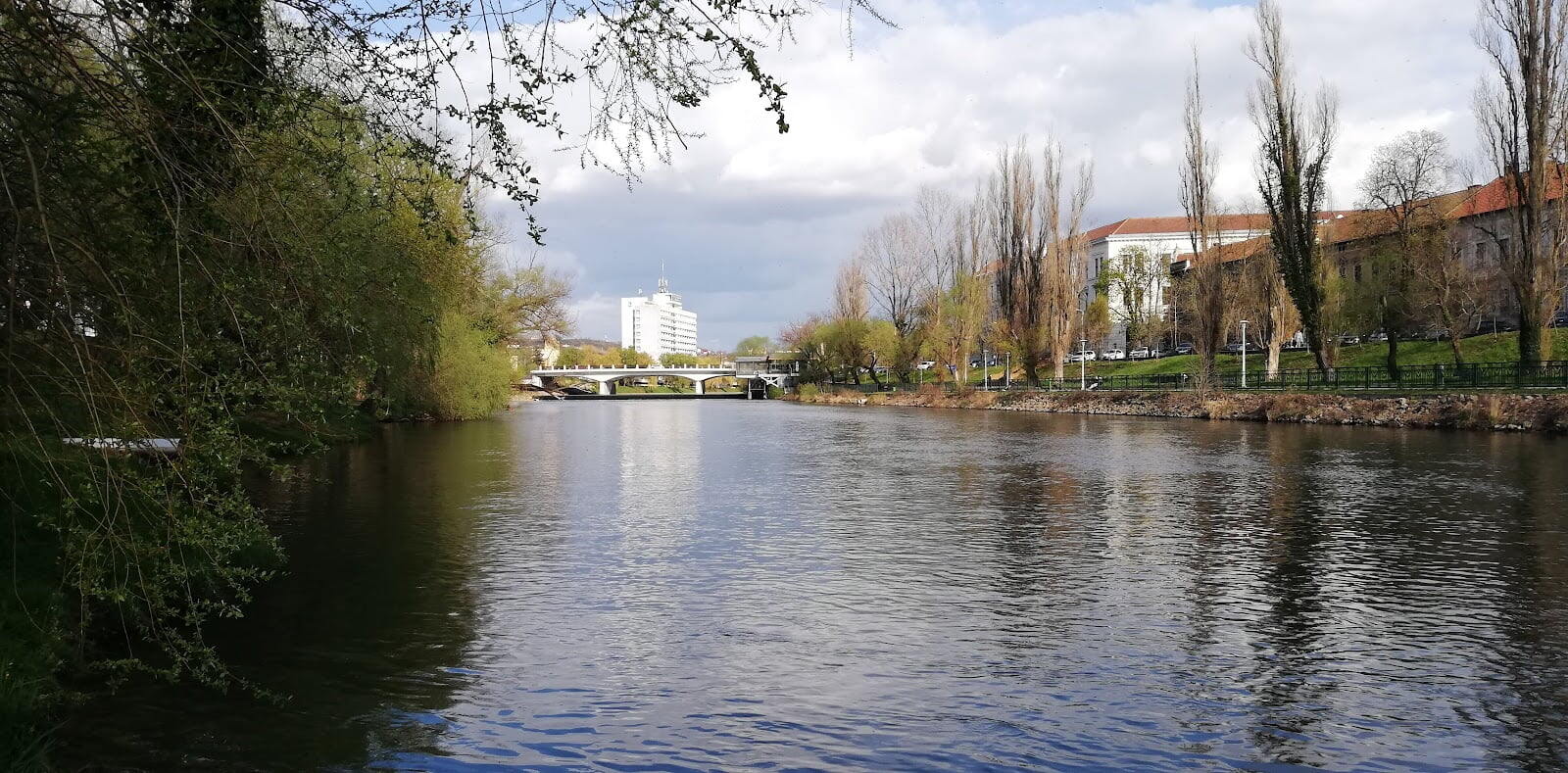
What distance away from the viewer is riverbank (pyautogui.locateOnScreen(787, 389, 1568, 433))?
112ft

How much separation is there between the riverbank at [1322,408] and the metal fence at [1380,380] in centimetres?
156

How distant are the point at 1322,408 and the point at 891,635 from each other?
37921mm

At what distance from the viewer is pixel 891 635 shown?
9.46 metres

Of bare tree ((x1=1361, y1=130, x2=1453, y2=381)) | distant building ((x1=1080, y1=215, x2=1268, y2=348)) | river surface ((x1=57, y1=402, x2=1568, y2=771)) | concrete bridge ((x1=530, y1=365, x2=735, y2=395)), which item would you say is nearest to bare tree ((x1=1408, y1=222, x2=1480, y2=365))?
bare tree ((x1=1361, y1=130, x2=1453, y2=381))

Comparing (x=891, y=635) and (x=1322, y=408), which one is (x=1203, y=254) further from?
(x=891, y=635)

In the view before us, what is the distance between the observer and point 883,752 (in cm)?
674

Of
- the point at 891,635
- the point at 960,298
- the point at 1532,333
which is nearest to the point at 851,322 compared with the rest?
the point at 960,298

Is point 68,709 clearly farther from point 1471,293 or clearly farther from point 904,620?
point 1471,293

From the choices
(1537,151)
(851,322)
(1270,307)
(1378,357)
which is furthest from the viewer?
(851,322)

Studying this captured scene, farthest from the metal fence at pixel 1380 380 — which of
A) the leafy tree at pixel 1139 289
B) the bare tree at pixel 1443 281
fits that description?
the leafy tree at pixel 1139 289

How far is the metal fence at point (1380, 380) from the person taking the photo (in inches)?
1441

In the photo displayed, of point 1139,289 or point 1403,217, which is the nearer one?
point 1403,217

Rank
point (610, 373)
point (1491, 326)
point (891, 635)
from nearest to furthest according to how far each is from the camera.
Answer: point (891, 635) → point (1491, 326) → point (610, 373)

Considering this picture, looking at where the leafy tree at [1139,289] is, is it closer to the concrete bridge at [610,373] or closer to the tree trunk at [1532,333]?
the concrete bridge at [610,373]
